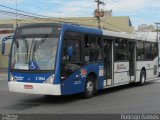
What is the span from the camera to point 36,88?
15.1 meters

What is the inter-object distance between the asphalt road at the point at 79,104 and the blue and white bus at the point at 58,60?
505 millimetres

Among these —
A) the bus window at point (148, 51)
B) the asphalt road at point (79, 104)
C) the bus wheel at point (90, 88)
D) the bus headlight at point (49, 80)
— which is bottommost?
the asphalt road at point (79, 104)

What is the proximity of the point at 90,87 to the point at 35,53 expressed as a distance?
302 centimetres

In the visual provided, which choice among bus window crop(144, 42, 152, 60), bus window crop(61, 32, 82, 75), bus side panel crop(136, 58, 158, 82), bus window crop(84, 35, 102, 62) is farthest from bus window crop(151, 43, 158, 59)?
bus window crop(61, 32, 82, 75)

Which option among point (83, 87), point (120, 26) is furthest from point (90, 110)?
point (120, 26)

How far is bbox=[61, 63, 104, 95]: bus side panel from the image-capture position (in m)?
15.3

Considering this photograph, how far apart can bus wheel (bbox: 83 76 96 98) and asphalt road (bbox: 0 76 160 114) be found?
252mm

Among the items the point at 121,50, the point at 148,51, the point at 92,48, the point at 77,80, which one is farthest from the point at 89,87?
the point at 148,51

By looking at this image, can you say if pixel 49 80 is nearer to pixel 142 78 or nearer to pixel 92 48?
pixel 92 48

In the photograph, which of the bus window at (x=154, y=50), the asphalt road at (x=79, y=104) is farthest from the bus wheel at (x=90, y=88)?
the bus window at (x=154, y=50)

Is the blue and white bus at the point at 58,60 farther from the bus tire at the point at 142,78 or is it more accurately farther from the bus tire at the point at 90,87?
the bus tire at the point at 142,78

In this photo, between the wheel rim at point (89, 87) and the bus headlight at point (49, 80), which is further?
the wheel rim at point (89, 87)

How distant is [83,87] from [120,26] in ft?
165

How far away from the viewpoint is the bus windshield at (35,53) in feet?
49.8
